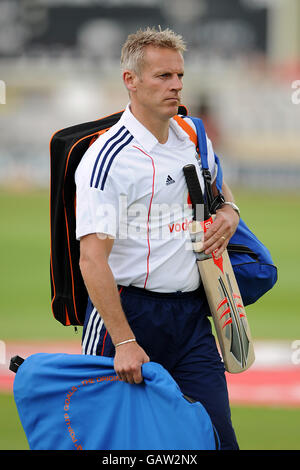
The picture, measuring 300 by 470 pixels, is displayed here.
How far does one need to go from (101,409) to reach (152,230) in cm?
79

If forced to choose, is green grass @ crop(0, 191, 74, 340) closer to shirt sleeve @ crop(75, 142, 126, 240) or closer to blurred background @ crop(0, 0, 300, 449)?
blurred background @ crop(0, 0, 300, 449)

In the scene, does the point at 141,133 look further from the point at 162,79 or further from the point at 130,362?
the point at 130,362

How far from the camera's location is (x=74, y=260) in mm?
3926

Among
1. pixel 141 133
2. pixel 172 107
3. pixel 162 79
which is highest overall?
pixel 162 79

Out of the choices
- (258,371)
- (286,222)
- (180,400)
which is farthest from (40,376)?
(286,222)

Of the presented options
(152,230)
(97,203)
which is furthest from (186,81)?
(97,203)

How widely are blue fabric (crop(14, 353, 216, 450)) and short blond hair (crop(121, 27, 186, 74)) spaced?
4.14 feet

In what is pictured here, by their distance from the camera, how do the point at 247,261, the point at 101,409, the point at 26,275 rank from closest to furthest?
the point at 101,409 → the point at 247,261 → the point at 26,275

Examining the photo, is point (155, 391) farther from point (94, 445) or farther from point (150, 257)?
point (150, 257)

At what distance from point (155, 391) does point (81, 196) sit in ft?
2.77

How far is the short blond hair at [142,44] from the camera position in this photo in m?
3.72

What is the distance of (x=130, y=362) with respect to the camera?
348 cm
